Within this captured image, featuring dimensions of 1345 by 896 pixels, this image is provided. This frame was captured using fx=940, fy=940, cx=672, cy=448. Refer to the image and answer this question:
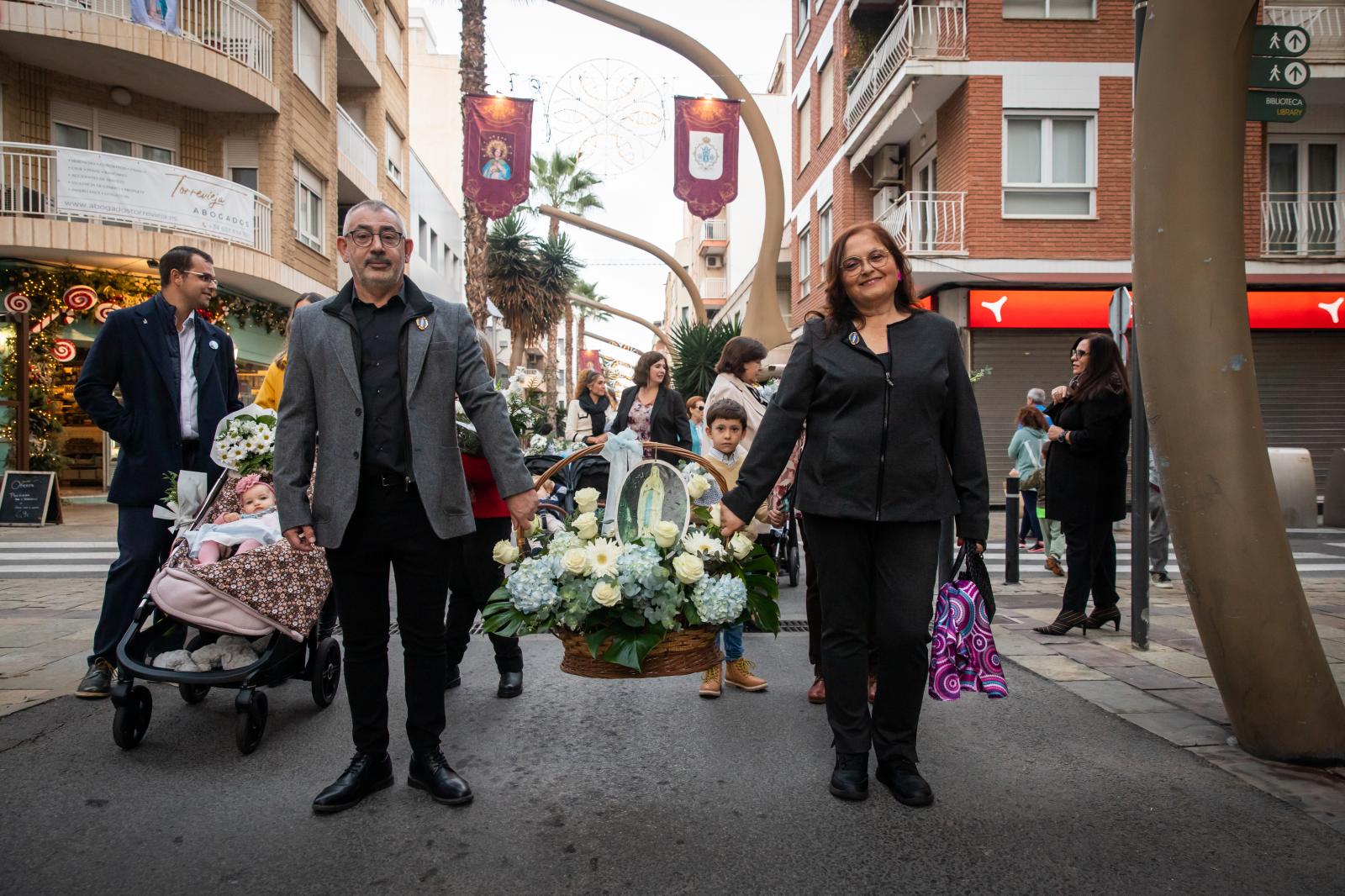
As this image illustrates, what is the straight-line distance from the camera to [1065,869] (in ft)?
9.57

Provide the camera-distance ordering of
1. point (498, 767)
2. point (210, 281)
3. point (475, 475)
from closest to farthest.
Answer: point (498, 767)
point (475, 475)
point (210, 281)

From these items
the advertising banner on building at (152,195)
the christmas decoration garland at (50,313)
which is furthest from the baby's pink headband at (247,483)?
the advertising banner on building at (152,195)

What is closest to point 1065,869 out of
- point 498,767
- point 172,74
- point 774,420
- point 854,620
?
point 854,620

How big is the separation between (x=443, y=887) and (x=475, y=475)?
2.23 metres

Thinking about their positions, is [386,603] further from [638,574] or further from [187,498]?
[187,498]

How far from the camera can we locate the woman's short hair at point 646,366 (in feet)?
29.0

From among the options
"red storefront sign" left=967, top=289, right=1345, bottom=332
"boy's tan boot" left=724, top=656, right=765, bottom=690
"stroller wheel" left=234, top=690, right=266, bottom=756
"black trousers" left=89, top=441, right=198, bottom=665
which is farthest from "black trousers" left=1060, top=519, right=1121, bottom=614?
"red storefront sign" left=967, top=289, right=1345, bottom=332

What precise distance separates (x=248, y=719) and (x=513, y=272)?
32.9 meters

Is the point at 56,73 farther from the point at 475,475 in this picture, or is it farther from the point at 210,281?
the point at 475,475

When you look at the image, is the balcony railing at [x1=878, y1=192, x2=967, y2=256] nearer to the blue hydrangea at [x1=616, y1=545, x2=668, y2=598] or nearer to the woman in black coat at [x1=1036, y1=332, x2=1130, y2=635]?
the woman in black coat at [x1=1036, y1=332, x2=1130, y2=635]

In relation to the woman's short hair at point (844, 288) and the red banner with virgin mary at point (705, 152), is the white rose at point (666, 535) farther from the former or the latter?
the red banner with virgin mary at point (705, 152)

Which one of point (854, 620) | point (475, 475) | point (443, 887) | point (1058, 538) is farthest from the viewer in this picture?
point (1058, 538)

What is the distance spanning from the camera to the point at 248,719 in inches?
156

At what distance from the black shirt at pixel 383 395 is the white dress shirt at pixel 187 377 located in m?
2.11
